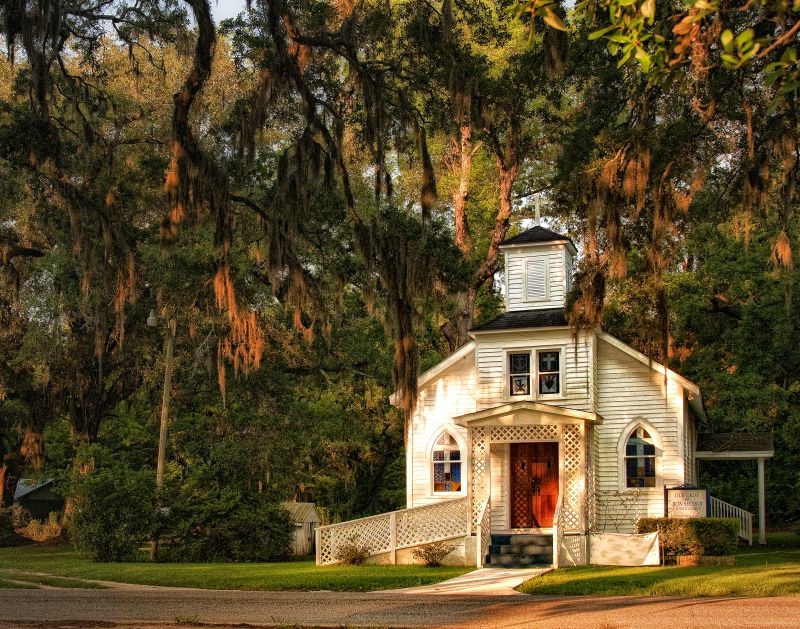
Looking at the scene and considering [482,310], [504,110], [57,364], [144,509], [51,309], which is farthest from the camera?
[482,310]

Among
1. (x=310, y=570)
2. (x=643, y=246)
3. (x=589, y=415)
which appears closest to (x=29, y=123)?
(x=310, y=570)

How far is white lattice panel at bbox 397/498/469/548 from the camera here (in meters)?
23.3

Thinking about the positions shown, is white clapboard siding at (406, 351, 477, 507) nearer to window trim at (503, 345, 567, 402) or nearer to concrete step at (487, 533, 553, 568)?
window trim at (503, 345, 567, 402)

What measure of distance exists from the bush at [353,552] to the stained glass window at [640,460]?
6533 mm

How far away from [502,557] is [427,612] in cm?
1020

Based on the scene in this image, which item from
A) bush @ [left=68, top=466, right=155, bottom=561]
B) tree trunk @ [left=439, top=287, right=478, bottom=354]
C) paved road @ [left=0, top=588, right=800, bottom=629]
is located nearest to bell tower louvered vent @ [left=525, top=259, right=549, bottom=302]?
tree trunk @ [left=439, top=287, right=478, bottom=354]

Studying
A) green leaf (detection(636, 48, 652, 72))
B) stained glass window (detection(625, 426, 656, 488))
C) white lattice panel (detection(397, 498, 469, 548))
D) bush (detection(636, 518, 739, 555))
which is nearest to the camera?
green leaf (detection(636, 48, 652, 72))

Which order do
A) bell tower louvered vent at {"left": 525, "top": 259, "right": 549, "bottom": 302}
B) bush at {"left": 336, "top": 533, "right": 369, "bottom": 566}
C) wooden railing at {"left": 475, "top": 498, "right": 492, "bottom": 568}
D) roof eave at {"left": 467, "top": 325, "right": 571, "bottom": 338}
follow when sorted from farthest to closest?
1. bell tower louvered vent at {"left": 525, "top": 259, "right": 549, "bottom": 302}
2. roof eave at {"left": 467, "top": 325, "right": 571, "bottom": 338}
3. bush at {"left": 336, "top": 533, "right": 369, "bottom": 566}
4. wooden railing at {"left": 475, "top": 498, "right": 492, "bottom": 568}

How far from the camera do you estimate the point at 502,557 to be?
890 inches

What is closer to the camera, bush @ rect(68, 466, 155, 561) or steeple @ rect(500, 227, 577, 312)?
bush @ rect(68, 466, 155, 561)

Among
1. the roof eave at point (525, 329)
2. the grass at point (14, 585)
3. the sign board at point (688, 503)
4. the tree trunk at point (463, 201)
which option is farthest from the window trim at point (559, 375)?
the grass at point (14, 585)

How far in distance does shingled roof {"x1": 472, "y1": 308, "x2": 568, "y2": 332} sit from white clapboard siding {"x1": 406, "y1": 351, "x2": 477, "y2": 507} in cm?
117

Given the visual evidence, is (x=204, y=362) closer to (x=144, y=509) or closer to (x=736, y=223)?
(x=144, y=509)

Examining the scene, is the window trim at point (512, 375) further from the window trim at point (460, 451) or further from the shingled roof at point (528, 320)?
the window trim at point (460, 451)
